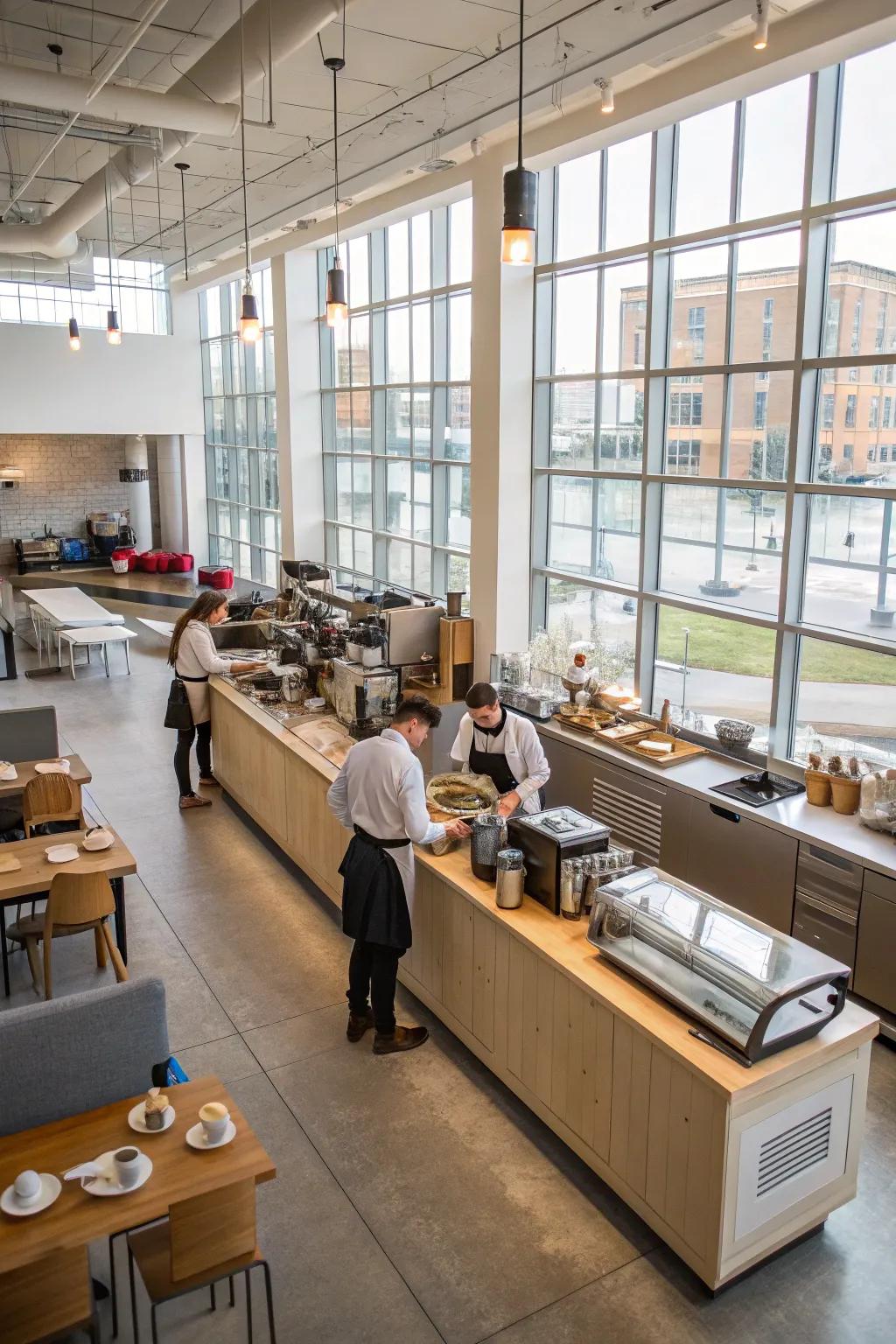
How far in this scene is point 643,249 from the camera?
682cm

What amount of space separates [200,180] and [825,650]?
24.0 ft

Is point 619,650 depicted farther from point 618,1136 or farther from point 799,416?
point 618,1136

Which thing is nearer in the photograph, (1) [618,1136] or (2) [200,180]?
(1) [618,1136]

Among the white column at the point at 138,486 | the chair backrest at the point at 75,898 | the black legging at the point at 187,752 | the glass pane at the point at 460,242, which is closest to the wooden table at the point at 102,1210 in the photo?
the chair backrest at the point at 75,898

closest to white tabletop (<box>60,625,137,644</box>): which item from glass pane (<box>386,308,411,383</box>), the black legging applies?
the black legging

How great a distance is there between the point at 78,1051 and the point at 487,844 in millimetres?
1773

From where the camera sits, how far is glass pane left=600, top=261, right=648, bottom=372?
7.00 metres

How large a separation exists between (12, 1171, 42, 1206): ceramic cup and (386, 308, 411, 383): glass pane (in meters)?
8.64

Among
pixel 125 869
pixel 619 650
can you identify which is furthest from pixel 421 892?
pixel 619 650

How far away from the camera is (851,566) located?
5.67 m

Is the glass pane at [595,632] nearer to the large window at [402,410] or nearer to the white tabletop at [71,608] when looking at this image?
the large window at [402,410]

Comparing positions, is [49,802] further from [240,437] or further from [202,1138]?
[240,437]

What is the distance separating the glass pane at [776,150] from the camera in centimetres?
574

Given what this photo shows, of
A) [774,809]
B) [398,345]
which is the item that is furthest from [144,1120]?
[398,345]
